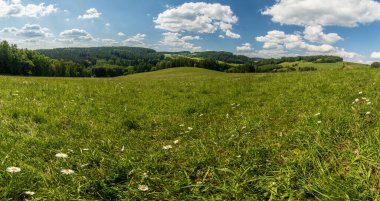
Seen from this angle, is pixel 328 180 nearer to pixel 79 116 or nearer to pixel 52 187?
pixel 52 187

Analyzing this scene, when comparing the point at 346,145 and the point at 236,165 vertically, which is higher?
the point at 346,145

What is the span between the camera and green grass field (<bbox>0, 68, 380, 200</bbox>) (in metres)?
3.87

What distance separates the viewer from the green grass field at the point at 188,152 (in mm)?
3873

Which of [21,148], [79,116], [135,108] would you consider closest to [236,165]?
[21,148]

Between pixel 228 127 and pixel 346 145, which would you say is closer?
pixel 346 145

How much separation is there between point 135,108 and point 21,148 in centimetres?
519

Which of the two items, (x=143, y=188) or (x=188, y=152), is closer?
(x=143, y=188)

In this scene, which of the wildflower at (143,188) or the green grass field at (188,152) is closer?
the green grass field at (188,152)

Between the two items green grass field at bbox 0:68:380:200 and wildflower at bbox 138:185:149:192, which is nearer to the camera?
green grass field at bbox 0:68:380:200

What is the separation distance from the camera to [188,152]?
19.0 feet

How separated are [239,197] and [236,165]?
1.24 metres

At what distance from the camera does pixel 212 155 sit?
5.36 meters

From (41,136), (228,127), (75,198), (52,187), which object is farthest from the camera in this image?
(228,127)

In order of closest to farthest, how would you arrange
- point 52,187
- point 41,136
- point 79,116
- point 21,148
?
point 52,187 < point 21,148 < point 41,136 < point 79,116
